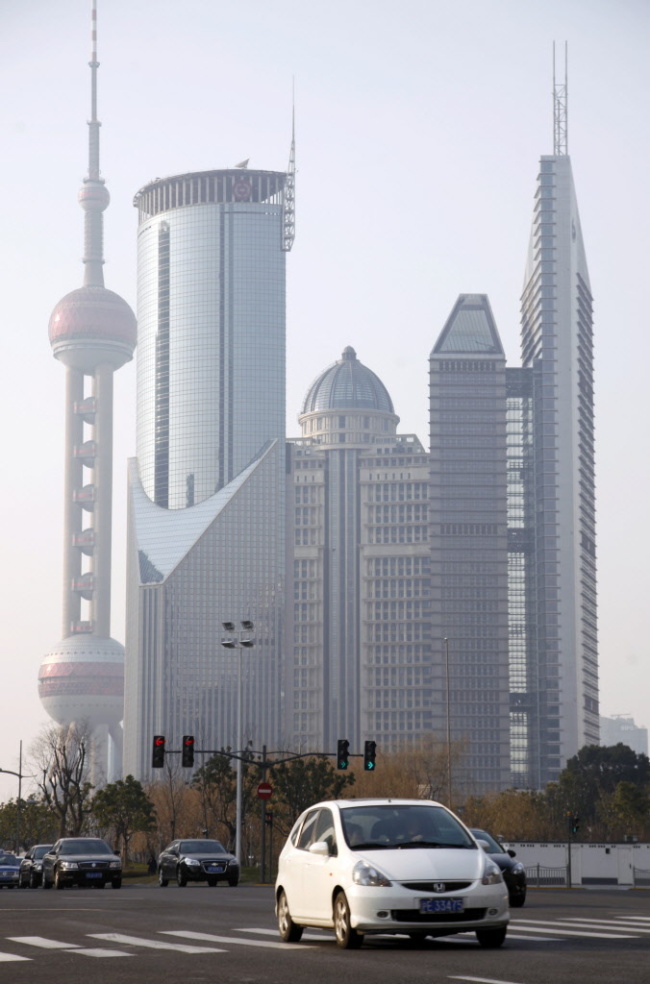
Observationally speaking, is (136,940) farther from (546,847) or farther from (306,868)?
(546,847)

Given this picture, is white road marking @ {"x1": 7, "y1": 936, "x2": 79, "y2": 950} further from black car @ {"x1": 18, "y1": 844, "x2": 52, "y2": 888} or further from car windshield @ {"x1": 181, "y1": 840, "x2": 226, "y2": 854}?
black car @ {"x1": 18, "y1": 844, "x2": 52, "y2": 888}

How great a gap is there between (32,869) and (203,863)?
7.39 metres

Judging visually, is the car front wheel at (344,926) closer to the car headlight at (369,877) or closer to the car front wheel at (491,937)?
the car headlight at (369,877)

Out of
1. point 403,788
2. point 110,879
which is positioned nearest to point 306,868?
point 110,879

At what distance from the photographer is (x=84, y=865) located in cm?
4719

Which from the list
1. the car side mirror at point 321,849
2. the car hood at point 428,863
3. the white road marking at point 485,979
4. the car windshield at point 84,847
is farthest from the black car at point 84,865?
the white road marking at point 485,979

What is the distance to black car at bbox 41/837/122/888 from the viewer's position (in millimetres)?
46938

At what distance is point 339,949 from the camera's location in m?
17.8

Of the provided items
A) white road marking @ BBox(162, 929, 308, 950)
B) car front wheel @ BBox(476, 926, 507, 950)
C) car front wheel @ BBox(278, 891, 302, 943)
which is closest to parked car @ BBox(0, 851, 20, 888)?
white road marking @ BBox(162, 929, 308, 950)

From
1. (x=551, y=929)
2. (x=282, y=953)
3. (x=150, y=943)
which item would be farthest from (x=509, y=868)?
(x=282, y=953)

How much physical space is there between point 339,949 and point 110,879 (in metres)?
31.1

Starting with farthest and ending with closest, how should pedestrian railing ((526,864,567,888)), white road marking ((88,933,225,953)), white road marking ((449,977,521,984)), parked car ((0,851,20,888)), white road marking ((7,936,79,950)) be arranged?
pedestrian railing ((526,864,567,888))
parked car ((0,851,20,888))
white road marking ((7,936,79,950))
white road marking ((88,933,225,953))
white road marking ((449,977,521,984))

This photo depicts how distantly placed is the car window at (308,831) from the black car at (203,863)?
29.0 metres

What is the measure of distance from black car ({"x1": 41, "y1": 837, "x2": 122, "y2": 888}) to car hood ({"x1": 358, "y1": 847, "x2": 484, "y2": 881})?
101ft
